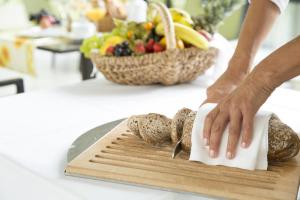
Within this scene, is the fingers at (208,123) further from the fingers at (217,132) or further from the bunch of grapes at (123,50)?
the bunch of grapes at (123,50)

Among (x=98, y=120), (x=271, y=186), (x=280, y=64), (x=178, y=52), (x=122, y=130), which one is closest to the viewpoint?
(x=271, y=186)

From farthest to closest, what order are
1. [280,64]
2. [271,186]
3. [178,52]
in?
[178,52] < [280,64] < [271,186]

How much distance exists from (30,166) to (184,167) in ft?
0.95

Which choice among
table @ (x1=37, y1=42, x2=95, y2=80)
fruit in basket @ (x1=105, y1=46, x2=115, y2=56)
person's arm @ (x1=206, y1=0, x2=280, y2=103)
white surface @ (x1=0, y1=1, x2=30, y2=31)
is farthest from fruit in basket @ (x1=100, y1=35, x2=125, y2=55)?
white surface @ (x1=0, y1=1, x2=30, y2=31)

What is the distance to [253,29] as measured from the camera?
121 cm

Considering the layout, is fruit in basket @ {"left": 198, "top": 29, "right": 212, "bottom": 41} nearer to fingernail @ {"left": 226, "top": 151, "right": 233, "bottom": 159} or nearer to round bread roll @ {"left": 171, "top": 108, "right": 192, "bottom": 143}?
round bread roll @ {"left": 171, "top": 108, "right": 192, "bottom": 143}

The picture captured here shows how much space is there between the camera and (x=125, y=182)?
0.72m

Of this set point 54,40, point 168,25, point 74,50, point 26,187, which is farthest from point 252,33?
point 54,40

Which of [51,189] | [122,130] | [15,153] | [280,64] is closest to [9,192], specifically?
[51,189]

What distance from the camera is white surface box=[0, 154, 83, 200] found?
700 mm

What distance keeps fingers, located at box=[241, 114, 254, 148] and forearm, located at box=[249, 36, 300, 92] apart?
0.25 feet

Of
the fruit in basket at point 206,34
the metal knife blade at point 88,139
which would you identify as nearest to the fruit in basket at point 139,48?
the fruit in basket at point 206,34

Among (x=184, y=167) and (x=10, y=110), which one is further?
(x=10, y=110)

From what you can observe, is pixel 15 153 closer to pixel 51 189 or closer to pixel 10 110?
pixel 51 189
